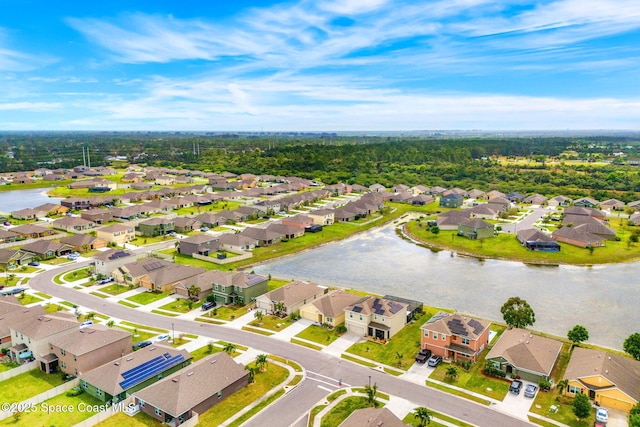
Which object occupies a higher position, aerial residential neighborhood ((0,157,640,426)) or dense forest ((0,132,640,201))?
dense forest ((0,132,640,201))

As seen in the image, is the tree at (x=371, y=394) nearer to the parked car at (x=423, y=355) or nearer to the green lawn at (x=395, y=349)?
the green lawn at (x=395, y=349)

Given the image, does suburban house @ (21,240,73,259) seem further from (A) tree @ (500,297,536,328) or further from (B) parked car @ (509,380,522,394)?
(B) parked car @ (509,380,522,394)

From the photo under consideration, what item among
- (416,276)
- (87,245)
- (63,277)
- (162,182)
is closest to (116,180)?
(162,182)

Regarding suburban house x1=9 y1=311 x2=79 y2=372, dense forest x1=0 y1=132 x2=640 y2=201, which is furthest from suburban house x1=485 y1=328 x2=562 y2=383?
dense forest x1=0 y1=132 x2=640 y2=201

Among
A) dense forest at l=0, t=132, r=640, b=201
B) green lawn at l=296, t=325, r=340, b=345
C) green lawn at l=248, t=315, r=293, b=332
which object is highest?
dense forest at l=0, t=132, r=640, b=201

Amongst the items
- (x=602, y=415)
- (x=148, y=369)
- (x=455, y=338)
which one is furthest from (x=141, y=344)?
(x=602, y=415)

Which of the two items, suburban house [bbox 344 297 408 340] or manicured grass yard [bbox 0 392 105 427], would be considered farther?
suburban house [bbox 344 297 408 340]

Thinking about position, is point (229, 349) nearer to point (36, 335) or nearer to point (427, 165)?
point (36, 335)
